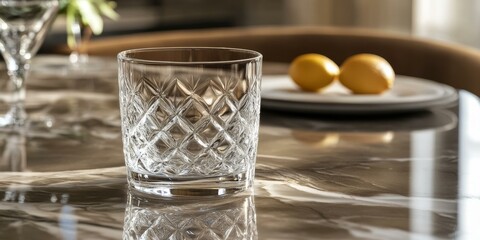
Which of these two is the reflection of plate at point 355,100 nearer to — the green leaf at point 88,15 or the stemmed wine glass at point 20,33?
the stemmed wine glass at point 20,33

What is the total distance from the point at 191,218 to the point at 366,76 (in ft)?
1.61

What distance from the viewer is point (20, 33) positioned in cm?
99

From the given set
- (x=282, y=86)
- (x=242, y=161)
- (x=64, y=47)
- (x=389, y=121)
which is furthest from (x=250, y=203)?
(x=64, y=47)

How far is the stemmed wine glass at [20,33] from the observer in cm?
97

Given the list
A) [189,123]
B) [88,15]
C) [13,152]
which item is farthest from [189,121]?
[88,15]

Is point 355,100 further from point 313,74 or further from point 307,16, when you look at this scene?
point 307,16

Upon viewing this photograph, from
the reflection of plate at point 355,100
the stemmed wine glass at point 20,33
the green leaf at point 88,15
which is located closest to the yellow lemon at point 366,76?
the reflection of plate at point 355,100

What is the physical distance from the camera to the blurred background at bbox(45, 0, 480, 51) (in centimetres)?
254

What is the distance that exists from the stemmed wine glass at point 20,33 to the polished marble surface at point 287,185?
0.03 meters

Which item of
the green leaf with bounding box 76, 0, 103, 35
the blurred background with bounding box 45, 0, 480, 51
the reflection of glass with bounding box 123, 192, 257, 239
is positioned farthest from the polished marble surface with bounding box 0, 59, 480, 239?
the blurred background with bounding box 45, 0, 480, 51

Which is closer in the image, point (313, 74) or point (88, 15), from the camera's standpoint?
point (313, 74)

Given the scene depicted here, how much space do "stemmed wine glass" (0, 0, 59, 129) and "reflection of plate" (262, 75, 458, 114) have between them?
0.81ft

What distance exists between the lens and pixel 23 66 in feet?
3.30

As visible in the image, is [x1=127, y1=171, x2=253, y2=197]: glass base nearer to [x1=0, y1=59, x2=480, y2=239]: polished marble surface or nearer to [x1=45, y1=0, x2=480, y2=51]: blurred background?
[x1=0, y1=59, x2=480, y2=239]: polished marble surface
